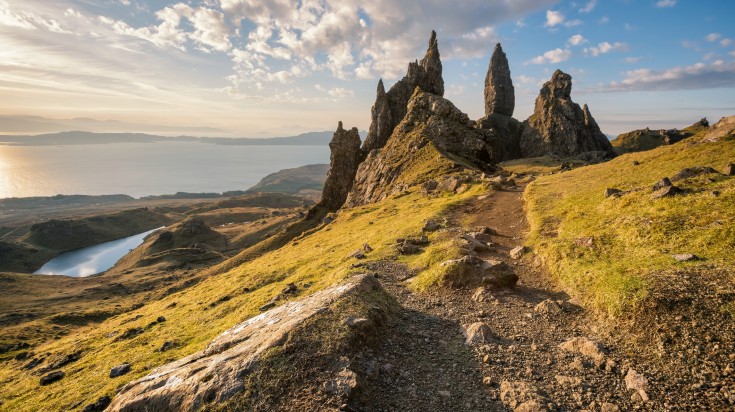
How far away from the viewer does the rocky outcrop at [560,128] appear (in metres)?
128

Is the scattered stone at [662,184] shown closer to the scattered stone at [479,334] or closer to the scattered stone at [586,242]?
the scattered stone at [586,242]

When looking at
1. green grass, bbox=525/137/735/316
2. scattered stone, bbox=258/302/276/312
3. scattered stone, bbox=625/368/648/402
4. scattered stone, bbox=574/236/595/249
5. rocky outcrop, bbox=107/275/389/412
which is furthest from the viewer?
scattered stone, bbox=258/302/276/312

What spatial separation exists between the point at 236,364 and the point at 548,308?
13.8m

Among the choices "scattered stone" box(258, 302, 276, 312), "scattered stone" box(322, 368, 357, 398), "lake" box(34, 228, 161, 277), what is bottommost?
"lake" box(34, 228, 161, 277)

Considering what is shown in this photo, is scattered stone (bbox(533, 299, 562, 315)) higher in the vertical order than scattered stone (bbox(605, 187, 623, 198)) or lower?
lower

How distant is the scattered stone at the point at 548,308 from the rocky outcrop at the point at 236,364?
7379mm

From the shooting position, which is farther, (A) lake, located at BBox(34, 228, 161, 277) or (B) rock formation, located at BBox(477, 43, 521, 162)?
(A) lake, located at BBox(34, 228, 161, 277)

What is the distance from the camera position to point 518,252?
24.5m

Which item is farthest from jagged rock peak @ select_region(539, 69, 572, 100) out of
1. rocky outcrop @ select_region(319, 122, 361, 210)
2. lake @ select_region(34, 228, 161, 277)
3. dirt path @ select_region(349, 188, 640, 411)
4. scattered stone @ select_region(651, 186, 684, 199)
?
lake @ select_region(34, 228, 161, 277)

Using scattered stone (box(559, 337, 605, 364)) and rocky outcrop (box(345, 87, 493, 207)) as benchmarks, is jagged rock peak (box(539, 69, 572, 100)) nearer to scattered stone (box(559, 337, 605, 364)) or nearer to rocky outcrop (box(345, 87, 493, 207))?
rocky outcrop (box(345, 87, 493, 207))

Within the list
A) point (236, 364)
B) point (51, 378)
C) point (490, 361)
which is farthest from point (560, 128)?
point (51, 378)

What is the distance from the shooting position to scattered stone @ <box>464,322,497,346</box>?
14004mm

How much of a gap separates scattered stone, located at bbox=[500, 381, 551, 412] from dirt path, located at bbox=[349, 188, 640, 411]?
0.03 m

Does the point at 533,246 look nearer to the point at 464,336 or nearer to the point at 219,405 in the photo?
the point at 464,336
